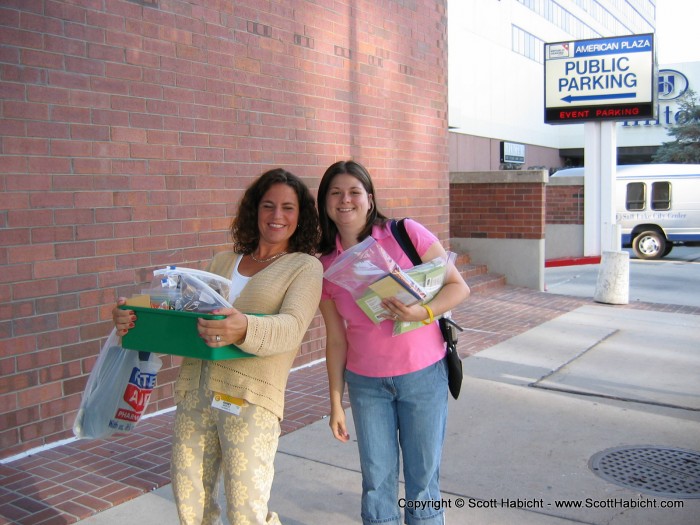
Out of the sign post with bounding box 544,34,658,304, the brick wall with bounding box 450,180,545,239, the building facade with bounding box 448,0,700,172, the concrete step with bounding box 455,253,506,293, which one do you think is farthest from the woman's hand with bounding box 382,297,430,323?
the building facade with bounding box 448,0,700,172

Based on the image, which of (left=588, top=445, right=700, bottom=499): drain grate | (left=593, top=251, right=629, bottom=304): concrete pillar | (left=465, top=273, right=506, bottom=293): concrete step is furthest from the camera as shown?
(left=465, top=273, right=506, bottom=293): concrete step

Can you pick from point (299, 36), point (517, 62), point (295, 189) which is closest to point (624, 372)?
point (299, 36)

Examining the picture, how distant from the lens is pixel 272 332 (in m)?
2.54

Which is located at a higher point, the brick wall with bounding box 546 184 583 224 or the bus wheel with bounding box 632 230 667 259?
the brick wall with bounding box 546 184 583 224

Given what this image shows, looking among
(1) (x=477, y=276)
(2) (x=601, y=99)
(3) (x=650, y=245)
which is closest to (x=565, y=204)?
(3) (x=650, y=245)

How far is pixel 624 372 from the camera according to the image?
6.65 metres

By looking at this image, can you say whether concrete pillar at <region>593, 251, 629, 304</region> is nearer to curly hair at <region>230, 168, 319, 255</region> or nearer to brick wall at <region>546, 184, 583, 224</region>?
brick wall at <region>546, 184, 583, 224</region>

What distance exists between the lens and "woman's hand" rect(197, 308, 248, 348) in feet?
7.87

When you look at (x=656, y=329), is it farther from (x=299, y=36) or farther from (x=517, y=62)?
(x=517, y=62)

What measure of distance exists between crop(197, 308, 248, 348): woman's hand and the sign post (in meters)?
14.2

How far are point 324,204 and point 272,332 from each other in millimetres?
707

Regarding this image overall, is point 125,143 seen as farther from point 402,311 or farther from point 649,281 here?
point 649,281

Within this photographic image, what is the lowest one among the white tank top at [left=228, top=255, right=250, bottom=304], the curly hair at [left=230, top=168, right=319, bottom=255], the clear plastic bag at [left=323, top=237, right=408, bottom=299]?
the white tank top at [left=228, top=255, right=250, bottom=304]

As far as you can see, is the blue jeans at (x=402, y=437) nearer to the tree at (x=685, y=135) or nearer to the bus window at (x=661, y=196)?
the bus window at (x=661, y=196)
